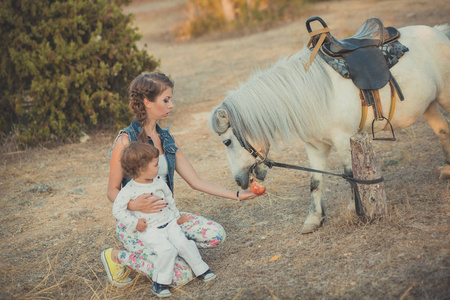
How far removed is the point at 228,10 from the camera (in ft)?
49.4

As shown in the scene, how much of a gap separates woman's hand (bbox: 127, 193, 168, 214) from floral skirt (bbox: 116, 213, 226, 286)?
235 millimetres

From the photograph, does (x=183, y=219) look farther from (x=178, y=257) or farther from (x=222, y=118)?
(x=222, y=118)

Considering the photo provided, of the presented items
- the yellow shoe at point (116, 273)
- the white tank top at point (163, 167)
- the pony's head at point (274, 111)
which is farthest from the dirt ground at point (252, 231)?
the white tank top at point (163, 167)

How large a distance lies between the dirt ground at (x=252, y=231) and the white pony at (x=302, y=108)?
1.49 ft

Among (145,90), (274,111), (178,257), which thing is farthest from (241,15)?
(178,257)

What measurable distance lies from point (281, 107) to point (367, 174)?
0.80 meters

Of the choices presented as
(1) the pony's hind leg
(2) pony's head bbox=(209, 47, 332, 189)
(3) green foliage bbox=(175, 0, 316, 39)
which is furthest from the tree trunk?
(2) pony's head bbox=(209, 47, 332, 189)

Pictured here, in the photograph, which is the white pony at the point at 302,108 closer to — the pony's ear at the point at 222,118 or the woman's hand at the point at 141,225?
the pony's ear at the point at 222,118

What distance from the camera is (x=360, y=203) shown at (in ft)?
10.3

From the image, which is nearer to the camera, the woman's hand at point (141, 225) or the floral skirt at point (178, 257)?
the woman's hand at point (141, 225)

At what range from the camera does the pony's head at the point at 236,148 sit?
3.10m

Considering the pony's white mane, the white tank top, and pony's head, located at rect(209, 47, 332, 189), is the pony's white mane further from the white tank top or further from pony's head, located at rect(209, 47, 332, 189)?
the white tank top

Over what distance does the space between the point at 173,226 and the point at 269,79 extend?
4.30 feet

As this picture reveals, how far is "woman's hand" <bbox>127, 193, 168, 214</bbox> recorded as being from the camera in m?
2.77
